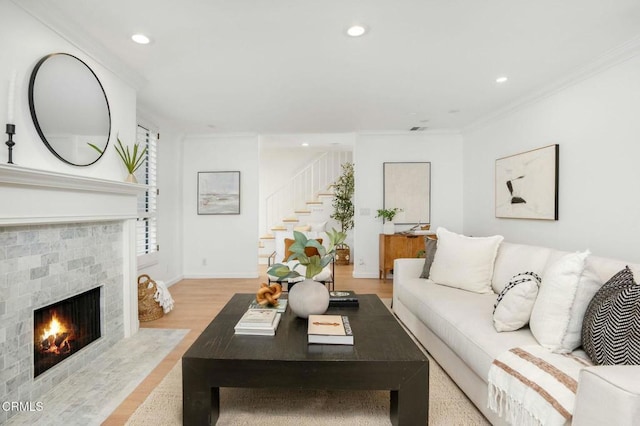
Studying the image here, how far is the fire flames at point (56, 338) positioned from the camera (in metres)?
2.01

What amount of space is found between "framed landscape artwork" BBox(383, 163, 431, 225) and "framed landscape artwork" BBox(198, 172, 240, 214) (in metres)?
2.44

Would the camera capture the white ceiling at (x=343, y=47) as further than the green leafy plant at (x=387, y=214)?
No

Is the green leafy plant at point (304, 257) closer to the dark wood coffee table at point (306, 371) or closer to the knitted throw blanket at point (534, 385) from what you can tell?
the dark wood coffee table at point (306, 371)

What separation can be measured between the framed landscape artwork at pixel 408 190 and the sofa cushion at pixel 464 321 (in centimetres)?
228

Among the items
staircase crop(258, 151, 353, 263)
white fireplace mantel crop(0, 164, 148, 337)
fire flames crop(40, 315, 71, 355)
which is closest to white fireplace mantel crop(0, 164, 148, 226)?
white fireplace mantel crop(0, 164, 148, 337)

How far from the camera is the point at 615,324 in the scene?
1.28m

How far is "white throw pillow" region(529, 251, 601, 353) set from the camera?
148 centimetres

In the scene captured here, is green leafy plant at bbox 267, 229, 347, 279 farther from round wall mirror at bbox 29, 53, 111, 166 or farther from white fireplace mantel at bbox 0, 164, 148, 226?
round wall mirror at bbox 29, 53, 111, 166

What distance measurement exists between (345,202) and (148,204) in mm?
3789

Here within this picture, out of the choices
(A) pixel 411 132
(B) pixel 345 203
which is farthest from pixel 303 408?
(B) pixel 345 203

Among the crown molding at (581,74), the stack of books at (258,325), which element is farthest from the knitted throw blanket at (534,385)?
the crown molding at (581,74)

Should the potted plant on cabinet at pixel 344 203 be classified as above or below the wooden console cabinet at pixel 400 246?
above

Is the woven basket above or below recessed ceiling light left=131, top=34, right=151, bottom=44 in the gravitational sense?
below

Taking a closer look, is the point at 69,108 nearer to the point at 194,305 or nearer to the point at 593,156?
the point at 194,305
